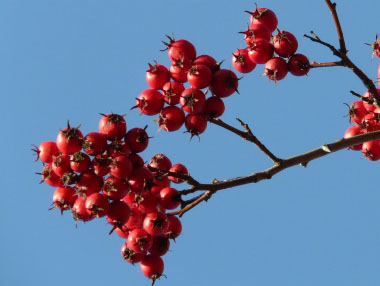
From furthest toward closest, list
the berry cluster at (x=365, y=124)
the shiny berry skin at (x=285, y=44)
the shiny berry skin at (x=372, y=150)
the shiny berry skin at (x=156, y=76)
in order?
the shiny berry skin at (x=372, y=150), the berry cluster at (x=365, y=124), the shiny berry skin at (x=285, y=44), the shiny berry skin at (x=156, y=76)

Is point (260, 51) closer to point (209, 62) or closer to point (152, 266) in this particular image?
point (209, 62)

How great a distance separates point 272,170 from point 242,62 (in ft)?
3.82

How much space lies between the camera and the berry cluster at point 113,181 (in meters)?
4.34

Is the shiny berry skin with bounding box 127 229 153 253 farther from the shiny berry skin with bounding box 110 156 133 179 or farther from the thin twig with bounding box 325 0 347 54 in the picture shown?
the thin twig with bounding box 325 0 347 54

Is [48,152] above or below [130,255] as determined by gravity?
above

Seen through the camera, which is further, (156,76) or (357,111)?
(357,111)

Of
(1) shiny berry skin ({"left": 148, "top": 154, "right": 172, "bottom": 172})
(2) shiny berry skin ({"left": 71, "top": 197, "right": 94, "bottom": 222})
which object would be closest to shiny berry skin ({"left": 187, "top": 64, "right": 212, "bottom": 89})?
(1) shiny berry skin ({"left": 148, "top": 154, "right": 172, "bottom": 172})

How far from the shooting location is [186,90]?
15.3 feet

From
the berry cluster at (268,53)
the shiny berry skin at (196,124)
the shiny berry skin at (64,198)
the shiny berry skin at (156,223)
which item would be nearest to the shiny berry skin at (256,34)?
the berry cluster at (268,53)

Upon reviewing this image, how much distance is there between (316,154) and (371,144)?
1375 millimetres

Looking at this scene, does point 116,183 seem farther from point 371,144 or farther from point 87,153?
point 371,144

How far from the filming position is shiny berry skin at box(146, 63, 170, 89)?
4.88 metres

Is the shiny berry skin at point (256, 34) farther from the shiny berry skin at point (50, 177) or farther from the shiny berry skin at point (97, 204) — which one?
the shiny berry skin at point (50, 177)

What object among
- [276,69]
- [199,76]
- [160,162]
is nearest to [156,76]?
[199,76]
